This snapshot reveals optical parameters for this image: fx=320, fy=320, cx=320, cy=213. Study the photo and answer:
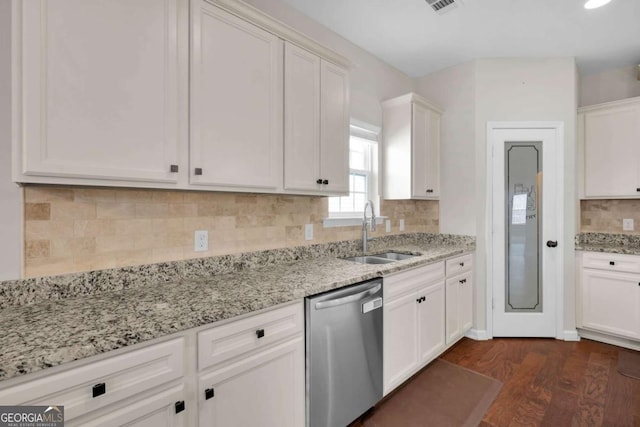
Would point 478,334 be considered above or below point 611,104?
below

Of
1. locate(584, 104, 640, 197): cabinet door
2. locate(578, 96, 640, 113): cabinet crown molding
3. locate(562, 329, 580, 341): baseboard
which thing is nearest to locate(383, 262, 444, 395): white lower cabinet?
locate(562, 329, 580, 341): baseboard

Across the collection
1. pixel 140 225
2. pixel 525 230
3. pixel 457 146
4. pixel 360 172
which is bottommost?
pixel 525 230

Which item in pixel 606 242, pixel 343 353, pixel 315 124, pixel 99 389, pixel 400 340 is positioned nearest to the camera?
pixel 99 389

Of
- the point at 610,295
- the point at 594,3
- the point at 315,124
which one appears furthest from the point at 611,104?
the point at 315,124

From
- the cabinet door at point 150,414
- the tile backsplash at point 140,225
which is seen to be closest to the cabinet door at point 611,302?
the tile backsplash at point 140,225

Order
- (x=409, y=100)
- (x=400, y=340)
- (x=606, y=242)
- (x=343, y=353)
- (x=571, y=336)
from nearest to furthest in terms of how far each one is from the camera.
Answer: (x=343, y=353) < (x=400, y=340) < (x=409, y=100) < (x=571, y=336) < (x=606, y=242)

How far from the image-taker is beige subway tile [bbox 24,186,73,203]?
1351 millimetres

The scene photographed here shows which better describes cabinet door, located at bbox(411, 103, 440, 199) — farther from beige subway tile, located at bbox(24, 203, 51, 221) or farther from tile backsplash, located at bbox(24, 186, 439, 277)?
beige subway tile, located at bbox(24, 203, 51, 221)

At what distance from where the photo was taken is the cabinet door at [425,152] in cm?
315

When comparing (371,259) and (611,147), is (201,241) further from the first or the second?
(611,147)

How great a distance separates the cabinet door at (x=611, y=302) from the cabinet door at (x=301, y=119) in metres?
2.97

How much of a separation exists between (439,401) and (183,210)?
2098 mm

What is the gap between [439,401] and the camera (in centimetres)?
220

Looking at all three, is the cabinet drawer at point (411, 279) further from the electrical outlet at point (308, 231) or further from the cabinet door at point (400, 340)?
the electrical outlet at point (308, 231)
